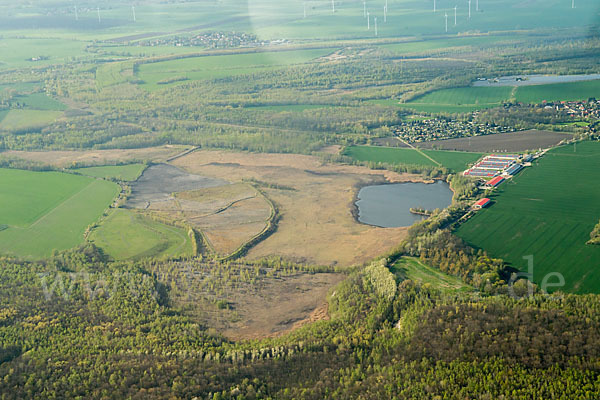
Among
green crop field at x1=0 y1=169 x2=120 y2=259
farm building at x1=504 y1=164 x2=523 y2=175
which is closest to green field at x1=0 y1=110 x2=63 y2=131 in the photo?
green crop field at x1=0 y1=169 x2=120 y2=259

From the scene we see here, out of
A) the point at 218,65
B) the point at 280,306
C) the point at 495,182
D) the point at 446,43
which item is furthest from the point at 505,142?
the point at 446,43

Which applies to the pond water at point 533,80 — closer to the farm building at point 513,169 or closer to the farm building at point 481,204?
the farm building at point 513,169

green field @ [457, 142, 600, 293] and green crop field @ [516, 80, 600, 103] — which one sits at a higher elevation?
green crop field @ [516, 80, 600, 103]

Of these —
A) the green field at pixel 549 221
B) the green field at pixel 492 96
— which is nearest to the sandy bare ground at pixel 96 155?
the green field at pixel 492 96

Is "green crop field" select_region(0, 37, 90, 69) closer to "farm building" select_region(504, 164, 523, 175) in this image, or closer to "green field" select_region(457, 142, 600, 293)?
"farm building" select_region(504, 164, 523, 175)

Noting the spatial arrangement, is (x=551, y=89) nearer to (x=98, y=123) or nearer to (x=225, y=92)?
(x=225, y=92)

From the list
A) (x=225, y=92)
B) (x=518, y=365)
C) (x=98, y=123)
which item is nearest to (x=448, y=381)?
(x=518, y=365)

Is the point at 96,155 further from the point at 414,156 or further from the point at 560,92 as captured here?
the point at 560,92
